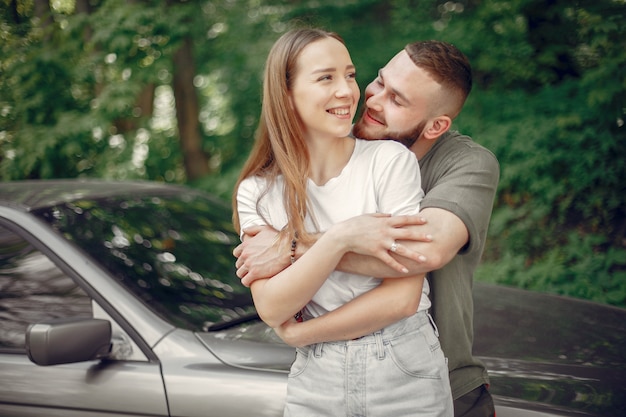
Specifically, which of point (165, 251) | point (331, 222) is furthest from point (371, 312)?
point (165, 251)

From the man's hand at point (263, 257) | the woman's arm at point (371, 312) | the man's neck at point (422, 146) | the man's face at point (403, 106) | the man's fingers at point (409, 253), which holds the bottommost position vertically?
the woman's arm at point (371, 312)

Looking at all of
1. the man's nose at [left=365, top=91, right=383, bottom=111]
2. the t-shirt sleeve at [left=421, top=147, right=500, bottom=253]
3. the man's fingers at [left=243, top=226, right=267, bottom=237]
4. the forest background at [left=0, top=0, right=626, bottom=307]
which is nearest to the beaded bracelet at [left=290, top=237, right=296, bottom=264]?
the man's fingers at [left=243, top=226, right=267, bottom=237]

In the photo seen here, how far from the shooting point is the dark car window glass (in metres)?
2.39

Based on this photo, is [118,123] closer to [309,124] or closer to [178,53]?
[178,53]

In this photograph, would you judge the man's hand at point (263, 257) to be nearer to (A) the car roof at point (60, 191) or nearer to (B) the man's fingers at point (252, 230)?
(B) the man's fingers at point (252, 230)

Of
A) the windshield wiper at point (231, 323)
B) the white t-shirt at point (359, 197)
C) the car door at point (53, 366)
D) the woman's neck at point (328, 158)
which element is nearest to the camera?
the white t-shirt at point (359, 197)

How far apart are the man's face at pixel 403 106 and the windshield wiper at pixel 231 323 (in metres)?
0.91

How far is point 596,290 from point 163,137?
4.47m

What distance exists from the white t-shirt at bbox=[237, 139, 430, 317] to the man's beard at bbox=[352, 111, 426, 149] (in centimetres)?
11

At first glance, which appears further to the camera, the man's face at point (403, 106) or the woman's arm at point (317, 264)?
the man's face at point (403, 106)

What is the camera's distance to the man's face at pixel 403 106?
1860 millimetres

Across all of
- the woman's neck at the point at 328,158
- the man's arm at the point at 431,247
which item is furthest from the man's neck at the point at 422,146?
the man's arm at the point at 431,247

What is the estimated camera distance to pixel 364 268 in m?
1.59

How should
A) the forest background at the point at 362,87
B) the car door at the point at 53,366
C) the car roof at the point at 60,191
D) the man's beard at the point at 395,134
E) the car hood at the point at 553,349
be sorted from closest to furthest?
the man's beard at the point at 395,134, the car hood at the point at 553,349, the car door at the point at 53,366, the car roof at the point at 60,191, the forest background at the point at 362,87
